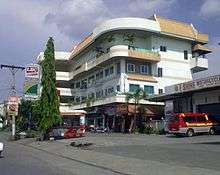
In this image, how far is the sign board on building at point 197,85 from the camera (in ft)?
141

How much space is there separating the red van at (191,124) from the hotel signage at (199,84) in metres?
3.02

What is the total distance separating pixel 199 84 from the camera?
1802 inches

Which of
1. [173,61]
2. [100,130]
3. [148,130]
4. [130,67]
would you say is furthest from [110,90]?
[148,130]

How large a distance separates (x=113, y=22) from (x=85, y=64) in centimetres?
1338

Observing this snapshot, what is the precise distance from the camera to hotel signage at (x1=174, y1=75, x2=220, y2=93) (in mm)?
42969

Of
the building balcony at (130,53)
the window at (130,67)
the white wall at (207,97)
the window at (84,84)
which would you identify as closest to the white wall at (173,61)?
the building balcony at (130,53)

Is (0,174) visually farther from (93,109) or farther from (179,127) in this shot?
(93,109)

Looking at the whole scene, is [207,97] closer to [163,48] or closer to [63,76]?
[163,48]

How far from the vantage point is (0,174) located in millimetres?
16156

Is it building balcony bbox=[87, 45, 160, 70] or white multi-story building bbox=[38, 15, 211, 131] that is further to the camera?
white multi-story building bbox=[38, 15, 211, 131]

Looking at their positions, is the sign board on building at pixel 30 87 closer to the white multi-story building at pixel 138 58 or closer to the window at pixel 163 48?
the white multi-story building at pixel 138 58

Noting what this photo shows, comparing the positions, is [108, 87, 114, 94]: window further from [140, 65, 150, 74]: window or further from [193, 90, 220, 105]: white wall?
[193, 90, 220, 105]: white wall

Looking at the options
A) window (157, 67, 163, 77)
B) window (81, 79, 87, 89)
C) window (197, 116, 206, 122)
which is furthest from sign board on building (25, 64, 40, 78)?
window (81, 79, 87, 89)

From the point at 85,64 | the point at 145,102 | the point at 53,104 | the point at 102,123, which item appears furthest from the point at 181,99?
the point at 85,64
